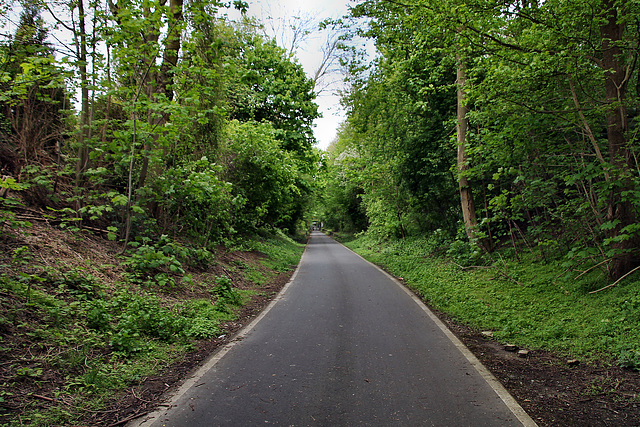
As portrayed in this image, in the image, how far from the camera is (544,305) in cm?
686

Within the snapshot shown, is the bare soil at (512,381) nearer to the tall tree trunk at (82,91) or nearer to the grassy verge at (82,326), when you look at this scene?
the grassy verge at (82,326)

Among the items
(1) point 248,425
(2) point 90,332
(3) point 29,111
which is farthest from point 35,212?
(1) point 248,425

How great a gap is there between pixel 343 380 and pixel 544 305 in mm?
4827

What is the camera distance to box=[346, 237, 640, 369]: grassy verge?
198 inches

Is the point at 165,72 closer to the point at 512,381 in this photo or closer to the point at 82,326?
the point at 82,326

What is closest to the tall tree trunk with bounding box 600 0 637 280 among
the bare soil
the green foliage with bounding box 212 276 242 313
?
the bare soil

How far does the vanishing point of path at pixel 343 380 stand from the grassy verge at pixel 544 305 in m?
1.21

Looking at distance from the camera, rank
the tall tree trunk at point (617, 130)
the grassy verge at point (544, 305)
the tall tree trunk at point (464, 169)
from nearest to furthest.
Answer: the grassy verge at point (544, 305) < the tall tree trunk at point (617, 130) < the tall tree trunk at point (464, 169)

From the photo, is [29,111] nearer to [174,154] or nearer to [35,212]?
[35,212]

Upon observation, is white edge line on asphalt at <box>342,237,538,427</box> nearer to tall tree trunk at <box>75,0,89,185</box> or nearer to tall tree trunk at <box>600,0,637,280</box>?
tall tree trunk at <box>600,0,637,280</box>

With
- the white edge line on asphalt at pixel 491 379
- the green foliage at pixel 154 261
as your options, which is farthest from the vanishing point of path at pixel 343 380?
the green foliage at pixel 154 261

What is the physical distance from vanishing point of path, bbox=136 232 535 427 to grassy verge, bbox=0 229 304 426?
74 cm

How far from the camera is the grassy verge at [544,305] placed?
5.02m

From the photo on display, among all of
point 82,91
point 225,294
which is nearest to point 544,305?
point 225,294
